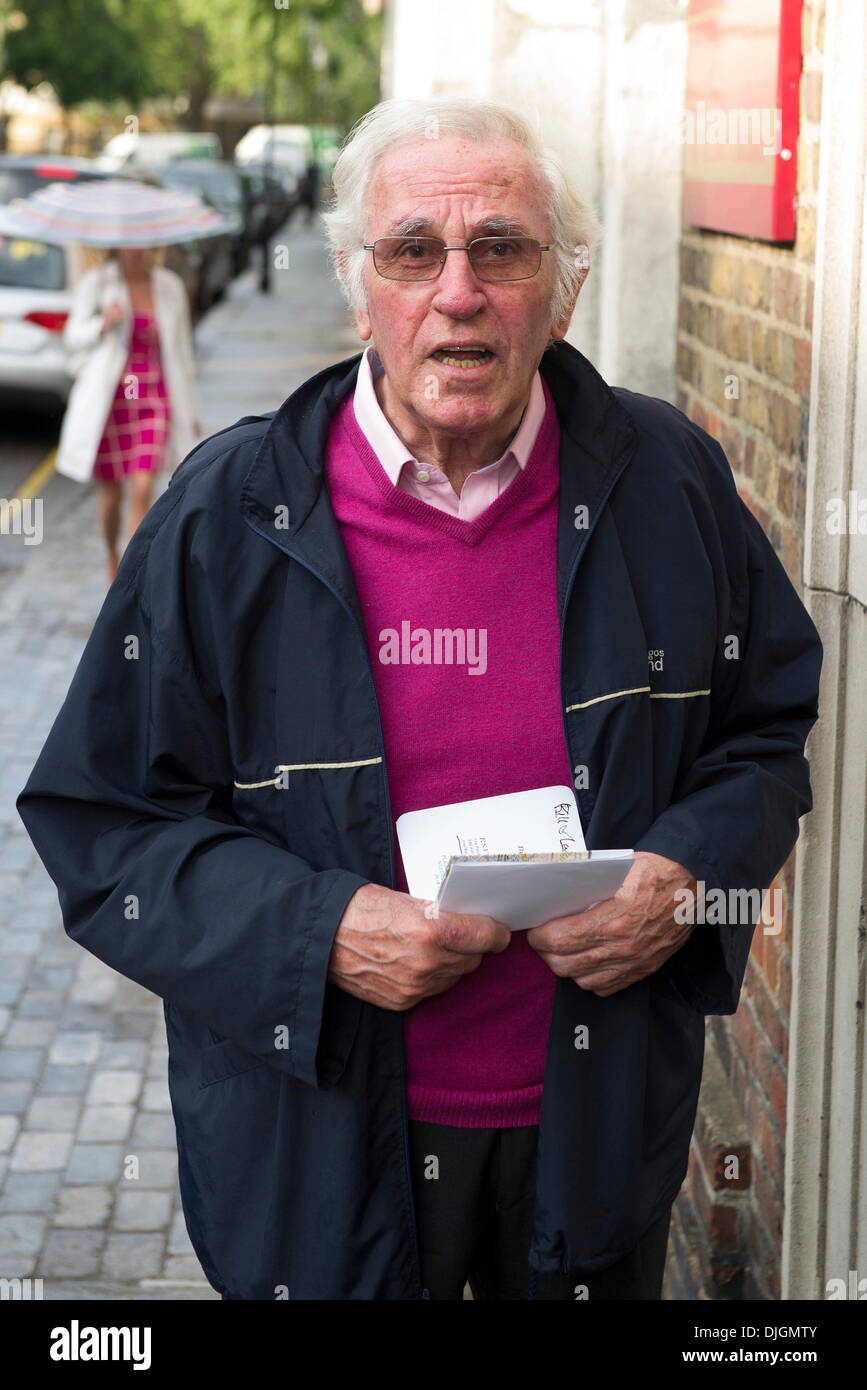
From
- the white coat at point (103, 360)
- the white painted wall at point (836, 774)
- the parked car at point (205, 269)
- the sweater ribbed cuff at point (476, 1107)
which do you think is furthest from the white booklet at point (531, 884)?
the parked car at point (205, 269)

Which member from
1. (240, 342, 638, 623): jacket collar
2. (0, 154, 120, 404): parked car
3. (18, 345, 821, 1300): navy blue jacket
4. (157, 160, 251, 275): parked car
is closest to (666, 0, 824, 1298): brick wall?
(240, 342, 638, 623): jacket collar

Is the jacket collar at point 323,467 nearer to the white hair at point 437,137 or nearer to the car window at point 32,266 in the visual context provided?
the white hair at point 437,137

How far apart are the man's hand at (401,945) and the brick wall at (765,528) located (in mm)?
1086

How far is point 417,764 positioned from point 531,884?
25 centimetres

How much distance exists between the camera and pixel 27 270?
1332cm

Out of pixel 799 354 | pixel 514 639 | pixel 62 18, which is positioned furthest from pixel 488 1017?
pixel 62 18

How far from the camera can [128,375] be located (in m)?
8.32

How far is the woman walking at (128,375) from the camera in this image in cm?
835

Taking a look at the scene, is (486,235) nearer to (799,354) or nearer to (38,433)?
(799,354)

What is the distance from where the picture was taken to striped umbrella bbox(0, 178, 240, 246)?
28.7 ft

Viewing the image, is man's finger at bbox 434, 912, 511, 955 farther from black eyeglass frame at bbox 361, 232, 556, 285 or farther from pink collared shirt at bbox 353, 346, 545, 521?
black eyeglass frame at bbox 361, 232, 556, 285

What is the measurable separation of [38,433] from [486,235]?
42.6 feet

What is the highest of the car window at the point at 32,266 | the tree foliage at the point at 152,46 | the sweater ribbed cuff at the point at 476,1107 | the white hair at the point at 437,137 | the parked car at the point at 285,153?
the tree foliage at the point at 152,46

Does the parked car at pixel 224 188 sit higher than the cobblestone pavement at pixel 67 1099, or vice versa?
the parked car at pixel 224 188
